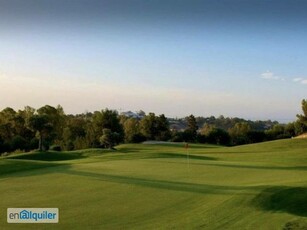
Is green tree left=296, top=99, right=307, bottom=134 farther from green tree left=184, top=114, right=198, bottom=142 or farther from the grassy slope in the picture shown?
the grassy slope

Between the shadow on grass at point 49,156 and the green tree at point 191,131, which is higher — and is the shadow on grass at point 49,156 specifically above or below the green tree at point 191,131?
below

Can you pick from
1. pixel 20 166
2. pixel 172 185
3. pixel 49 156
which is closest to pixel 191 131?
pixel 49 156

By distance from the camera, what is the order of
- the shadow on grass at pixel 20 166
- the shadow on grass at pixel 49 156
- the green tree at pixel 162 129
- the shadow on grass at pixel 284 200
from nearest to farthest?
the shadow on grass at pixel 284 200 → the shadow on grass at pixel 20 166 → the shadow on grass at pixel 49 156 → the green tree at pixel 162 129

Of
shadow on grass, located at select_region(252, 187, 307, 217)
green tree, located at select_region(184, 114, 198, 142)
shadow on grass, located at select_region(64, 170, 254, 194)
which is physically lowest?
shadow on grass, located at select_region(252, 187, 307, 217)

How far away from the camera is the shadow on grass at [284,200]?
1036cm

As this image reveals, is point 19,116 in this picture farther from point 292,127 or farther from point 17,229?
point 17,229

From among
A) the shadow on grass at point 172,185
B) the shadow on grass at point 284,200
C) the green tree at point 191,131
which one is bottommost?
the shadow on grass at point 284,200

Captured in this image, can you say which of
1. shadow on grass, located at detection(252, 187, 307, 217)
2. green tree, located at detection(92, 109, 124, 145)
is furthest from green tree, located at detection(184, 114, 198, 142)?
shadow on grass, located at detection(252, 187, 307, 217)

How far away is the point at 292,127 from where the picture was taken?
236ft

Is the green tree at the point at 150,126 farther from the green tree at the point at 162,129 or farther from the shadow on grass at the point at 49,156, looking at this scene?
the shadow on grass at the point at 49,156

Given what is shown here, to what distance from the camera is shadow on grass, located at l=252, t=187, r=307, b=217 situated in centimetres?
1036

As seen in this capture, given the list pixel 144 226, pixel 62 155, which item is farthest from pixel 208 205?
pixel 62 155

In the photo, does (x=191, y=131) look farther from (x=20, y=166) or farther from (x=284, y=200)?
(x=284, y=200)

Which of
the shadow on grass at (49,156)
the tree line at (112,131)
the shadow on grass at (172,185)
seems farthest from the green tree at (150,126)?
the shadow on grass at (172,185)
